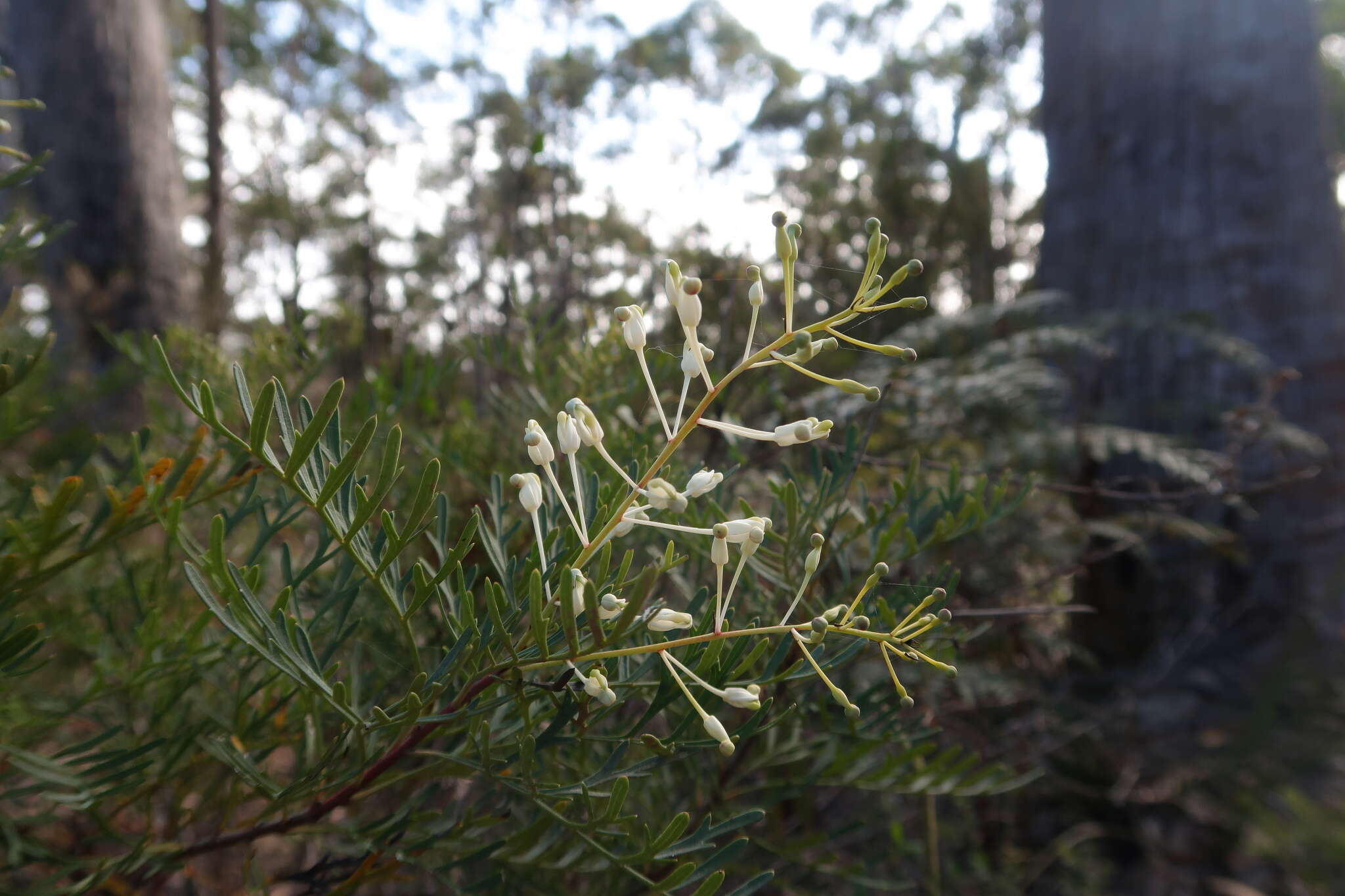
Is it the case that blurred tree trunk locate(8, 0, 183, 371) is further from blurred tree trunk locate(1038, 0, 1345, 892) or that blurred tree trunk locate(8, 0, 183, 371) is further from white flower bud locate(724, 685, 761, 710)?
blurred tree trunk locate(1038, 0, 1345, 892)

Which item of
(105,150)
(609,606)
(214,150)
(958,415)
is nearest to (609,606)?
(609,606)

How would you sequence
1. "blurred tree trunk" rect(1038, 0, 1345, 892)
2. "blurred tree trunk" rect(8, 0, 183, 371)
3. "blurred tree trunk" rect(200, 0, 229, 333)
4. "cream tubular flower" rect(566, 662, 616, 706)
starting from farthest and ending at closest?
"blurred tree trunk" rect(8, 0, 183, 371) < "blurred tree trunk" rect(200, 0, 229, 333) < "blurred tree trunk" rect(1038, 0, 1345, 892) < "cream tubular flower" rect(566, 662, 616, 706)

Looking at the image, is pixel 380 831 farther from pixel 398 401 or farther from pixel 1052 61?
pixel 1052 61

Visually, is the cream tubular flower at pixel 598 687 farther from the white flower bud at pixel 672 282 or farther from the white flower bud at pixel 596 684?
the white flower bud at pixel 672 282

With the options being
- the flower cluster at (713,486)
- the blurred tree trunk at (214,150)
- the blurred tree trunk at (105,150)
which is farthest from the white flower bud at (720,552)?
the blurred tree trunk at (105,150)

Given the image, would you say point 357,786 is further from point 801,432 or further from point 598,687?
point 801,432

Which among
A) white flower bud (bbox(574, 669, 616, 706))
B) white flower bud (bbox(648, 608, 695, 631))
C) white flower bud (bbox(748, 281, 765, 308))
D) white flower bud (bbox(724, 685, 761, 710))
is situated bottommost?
white flower bud (bbox(724, 685, 761, 710))

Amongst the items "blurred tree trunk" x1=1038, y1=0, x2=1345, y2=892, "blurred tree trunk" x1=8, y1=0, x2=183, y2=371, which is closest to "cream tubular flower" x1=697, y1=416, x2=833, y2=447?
"blurred tree trunk" x1=1038, y1=0, x2=1345, y2=892
